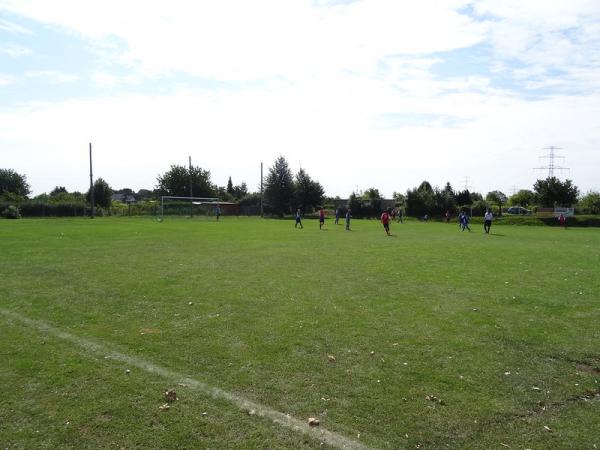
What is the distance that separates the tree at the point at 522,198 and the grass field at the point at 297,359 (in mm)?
84465

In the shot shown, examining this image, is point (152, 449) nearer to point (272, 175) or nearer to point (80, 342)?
point (80, 342)

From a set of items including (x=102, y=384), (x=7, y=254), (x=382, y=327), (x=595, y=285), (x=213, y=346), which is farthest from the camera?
(x=7, y=254)

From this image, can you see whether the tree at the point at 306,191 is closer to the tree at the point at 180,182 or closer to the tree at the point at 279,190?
the tree at the point at 279,190

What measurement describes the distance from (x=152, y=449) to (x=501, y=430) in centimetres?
340

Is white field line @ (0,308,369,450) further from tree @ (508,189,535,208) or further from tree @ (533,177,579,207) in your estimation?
tree @ (508,189,535,208)

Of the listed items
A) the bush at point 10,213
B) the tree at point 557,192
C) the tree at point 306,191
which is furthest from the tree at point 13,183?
the tree at point 557,192

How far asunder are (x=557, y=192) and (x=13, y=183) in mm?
109123

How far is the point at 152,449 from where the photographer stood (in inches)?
167

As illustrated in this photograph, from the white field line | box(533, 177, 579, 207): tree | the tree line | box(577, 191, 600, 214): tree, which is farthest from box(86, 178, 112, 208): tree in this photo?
the white field line

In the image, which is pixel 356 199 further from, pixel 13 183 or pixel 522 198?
pixel 13 183

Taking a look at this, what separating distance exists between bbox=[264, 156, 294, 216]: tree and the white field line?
6726 cm

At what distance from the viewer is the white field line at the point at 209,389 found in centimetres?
448

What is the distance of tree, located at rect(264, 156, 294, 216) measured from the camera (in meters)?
75.2

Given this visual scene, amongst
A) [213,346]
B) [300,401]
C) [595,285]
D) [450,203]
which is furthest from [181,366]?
[450,203]
